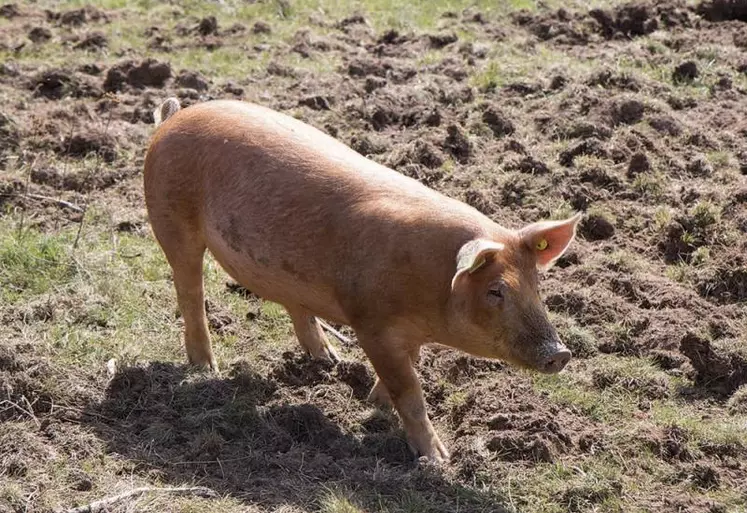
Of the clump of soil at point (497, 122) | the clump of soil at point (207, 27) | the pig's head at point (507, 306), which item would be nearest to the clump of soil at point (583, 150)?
the clump of soil at point (497, 122)

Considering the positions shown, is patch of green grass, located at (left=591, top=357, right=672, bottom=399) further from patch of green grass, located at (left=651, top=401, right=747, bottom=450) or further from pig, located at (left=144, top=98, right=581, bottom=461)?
pig, located at (left=144, top=98, right=581, bottom=461)

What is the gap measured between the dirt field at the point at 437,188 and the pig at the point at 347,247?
0.42 meters

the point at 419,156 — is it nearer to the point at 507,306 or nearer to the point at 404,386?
the point at 404,386

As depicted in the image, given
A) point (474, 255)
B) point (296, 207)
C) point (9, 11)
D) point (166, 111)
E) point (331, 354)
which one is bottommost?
point (9, 11)

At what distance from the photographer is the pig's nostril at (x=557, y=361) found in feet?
18.0

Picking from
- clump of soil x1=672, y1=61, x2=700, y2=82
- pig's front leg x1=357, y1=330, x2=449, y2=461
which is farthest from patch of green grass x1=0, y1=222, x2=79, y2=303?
clump of soil x1=672, y1=61, x2=700, y2=82

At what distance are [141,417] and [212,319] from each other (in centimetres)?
127

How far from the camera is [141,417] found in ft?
21.1

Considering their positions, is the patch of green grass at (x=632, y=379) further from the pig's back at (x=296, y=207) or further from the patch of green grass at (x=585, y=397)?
the pig's back at (x=296, y=207)

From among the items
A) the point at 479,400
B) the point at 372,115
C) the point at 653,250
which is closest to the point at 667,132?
the point at 653,250

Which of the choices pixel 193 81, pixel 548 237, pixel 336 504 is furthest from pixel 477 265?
pixel 193 81

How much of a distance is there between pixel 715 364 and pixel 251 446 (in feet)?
8.54

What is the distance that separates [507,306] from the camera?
18.3 ft

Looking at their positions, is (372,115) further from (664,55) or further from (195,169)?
(195,169)
